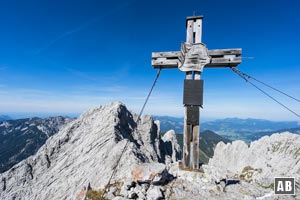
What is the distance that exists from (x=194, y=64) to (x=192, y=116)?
2390 mm

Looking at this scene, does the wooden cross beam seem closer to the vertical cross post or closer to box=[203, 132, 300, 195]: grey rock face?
the vertical cross post

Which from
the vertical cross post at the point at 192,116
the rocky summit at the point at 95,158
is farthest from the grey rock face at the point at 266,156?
the vertical cross post at the point at 192,116

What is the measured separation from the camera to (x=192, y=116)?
9062 mm

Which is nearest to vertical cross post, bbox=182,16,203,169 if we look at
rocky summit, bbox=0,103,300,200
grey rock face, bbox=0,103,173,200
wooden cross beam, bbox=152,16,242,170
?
wooden cross beam, bbox=152,16,242,170

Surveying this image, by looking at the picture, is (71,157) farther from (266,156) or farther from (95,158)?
(266,156)

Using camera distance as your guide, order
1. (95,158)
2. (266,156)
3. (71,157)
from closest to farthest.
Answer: (95,158)
(71,157)
(266,156)

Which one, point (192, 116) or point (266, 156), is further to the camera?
point (266, 156)

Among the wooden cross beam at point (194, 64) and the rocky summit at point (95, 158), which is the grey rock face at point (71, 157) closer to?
the rocky summit at point (95, 158)

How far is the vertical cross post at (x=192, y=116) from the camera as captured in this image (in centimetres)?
Answer: 908

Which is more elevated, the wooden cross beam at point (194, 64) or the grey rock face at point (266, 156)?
the wooden cross beam at point (194, 64)

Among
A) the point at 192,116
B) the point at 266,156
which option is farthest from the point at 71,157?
the point at 266,156

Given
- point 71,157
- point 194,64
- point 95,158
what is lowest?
point 71,157

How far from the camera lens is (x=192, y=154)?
30.8ft

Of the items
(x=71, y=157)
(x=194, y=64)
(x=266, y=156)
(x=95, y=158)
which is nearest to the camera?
(x=194, y=64)
